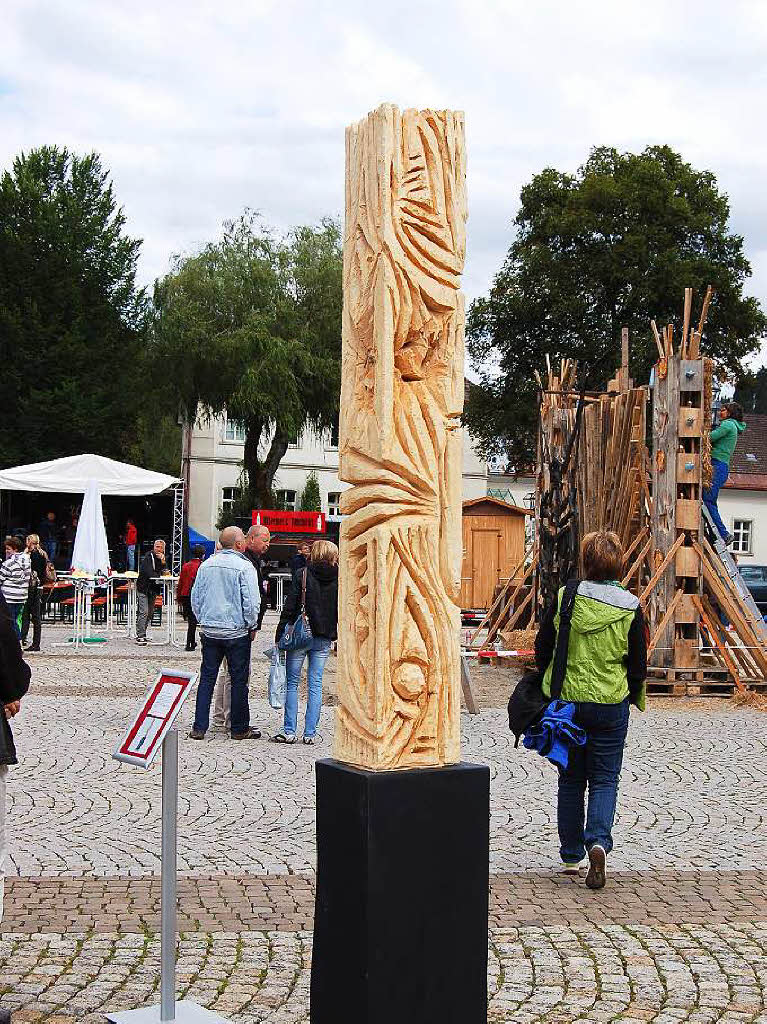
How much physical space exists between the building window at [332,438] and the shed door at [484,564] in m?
8.84

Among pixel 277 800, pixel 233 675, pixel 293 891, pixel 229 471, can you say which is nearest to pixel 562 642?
pixel 293 891

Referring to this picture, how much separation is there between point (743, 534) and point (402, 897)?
55.8 m

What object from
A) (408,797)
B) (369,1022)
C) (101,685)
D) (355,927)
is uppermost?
(408,797)

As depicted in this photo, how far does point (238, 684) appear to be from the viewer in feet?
38.5

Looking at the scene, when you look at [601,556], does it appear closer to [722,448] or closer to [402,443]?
[402,443]

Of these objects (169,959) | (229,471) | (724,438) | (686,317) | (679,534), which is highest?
(686,317)

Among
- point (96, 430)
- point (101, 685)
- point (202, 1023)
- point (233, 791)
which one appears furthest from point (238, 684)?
point (96, 430)

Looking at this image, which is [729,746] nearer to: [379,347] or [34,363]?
[379,347]

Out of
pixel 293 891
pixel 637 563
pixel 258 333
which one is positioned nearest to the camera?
pixel 293 891

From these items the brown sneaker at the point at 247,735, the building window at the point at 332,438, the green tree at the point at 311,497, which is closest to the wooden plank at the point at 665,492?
the brown sneaker at the point at 247,735

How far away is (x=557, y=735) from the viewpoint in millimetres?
7023

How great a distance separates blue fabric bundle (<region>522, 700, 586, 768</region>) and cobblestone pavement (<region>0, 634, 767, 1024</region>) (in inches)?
27.9

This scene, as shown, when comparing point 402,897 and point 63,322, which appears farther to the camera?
point 63,322

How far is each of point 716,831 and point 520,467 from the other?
31.3 meters
